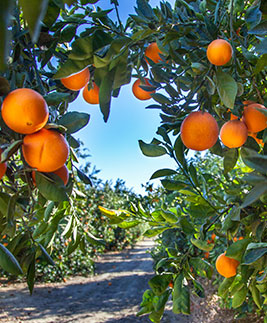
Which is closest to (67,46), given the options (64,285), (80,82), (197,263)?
(80,82)

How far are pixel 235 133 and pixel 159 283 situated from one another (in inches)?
20.9

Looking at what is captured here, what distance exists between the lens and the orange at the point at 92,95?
0.91m

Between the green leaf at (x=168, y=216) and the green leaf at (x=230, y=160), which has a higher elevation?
the green leaf at (x=230, y=160)

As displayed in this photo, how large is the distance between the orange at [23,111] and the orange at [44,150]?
0.9 inches

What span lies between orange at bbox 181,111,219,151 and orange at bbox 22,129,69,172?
355 millimetres

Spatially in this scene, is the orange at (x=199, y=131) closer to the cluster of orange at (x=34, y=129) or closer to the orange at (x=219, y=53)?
the orange at (x=219, y=53)

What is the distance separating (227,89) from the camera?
65 centimetres

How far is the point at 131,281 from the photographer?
22.8ft

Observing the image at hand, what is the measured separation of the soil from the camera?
4230 mm

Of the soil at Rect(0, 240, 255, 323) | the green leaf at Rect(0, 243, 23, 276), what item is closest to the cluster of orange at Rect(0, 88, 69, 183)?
the green leaf at Rect(0, 243, 23, 276)

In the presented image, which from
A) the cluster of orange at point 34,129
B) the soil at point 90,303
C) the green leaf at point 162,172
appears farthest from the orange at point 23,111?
the soil at point 90,303

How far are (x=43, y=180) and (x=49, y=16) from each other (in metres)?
0.35

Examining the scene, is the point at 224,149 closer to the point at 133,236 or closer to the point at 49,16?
the point at 49,16

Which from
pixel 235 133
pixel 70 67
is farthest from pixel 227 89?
pixel 70 67
